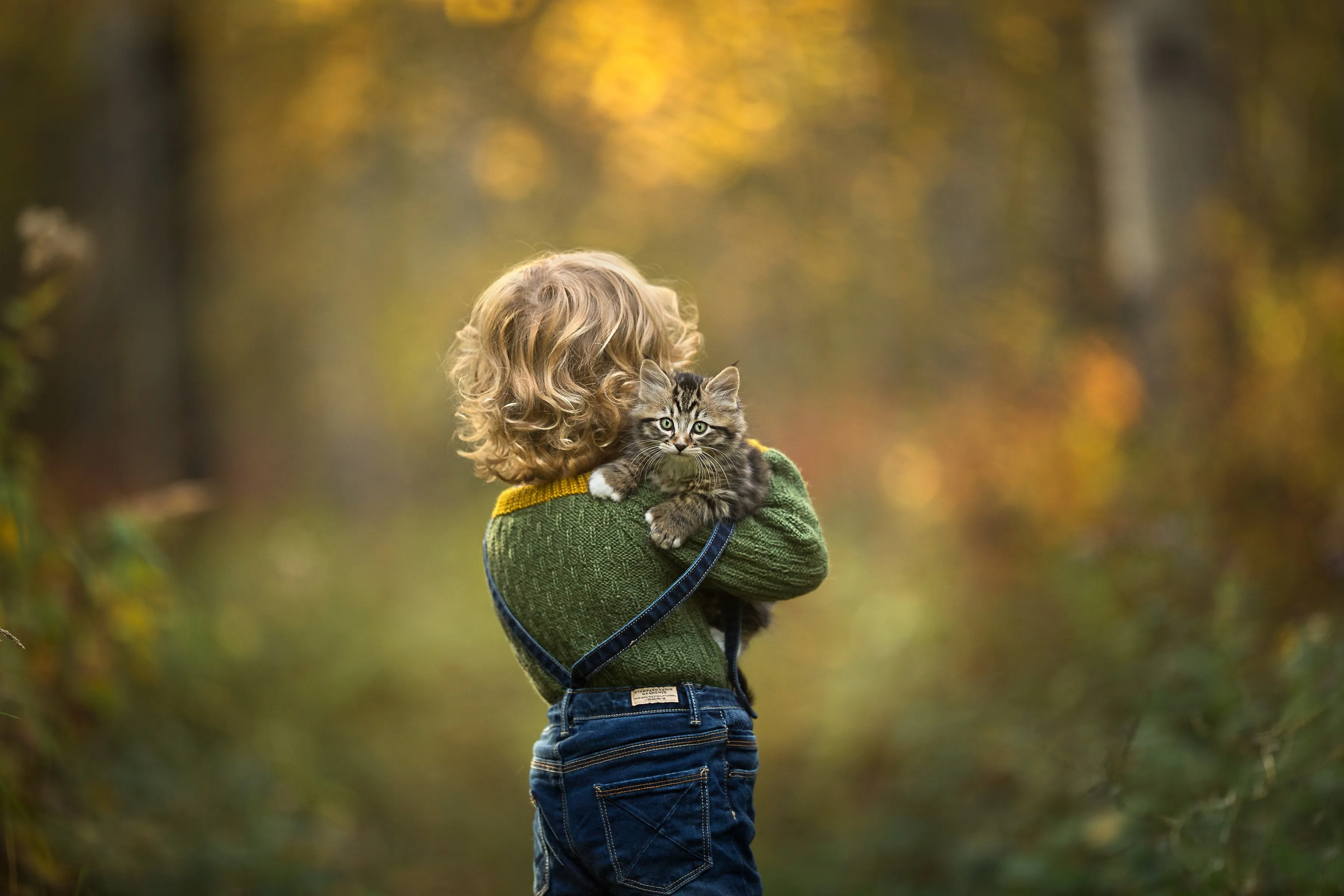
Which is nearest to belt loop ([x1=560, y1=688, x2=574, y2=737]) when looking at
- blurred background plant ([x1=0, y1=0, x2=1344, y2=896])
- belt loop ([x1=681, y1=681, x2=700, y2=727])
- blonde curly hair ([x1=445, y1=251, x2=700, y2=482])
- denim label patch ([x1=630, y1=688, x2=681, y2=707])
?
denim label patch ([x1=630, y1=688, x2=681, y2=707])

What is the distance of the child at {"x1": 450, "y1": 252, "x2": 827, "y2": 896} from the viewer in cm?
238

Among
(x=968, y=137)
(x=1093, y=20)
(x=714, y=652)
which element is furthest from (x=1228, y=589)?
(x=968, y=137)

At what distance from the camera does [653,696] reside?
2.43 meters

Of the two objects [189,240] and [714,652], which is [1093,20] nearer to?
[714,652]

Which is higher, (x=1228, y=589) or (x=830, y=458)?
(x=830, y=458)

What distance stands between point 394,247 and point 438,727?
1093 centimetres

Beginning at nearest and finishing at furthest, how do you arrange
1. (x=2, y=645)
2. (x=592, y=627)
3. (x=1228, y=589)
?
(x=592, y=627) → (x=2, y=645) → (x=1228, y=589)

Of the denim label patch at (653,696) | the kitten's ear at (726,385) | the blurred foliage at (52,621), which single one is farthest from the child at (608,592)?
the blurred foliage at (52,621)

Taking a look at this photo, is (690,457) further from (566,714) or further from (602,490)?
(566,714)

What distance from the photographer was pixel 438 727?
25.5ft

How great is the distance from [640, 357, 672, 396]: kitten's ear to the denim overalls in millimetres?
374

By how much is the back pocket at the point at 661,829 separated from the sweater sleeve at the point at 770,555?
0.42m

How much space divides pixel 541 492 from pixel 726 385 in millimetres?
520

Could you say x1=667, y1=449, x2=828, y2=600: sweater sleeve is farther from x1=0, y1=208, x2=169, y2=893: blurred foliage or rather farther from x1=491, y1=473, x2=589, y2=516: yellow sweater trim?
x1=0, y1=208, x2=169, y2=893: blurred foliage
